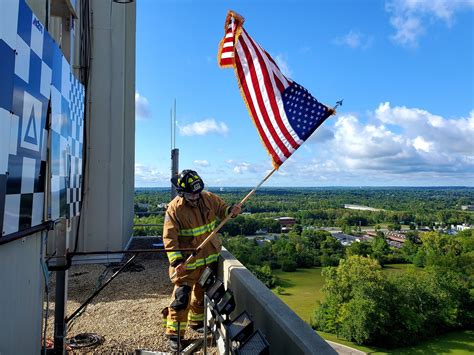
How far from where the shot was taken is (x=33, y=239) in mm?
2463

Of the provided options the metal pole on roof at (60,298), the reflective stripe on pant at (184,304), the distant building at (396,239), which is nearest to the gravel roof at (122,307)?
the reflective stripe on pant at (184,304)

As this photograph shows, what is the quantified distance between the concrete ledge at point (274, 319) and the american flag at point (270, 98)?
1267 millimetres

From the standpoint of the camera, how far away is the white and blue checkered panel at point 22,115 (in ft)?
6.20

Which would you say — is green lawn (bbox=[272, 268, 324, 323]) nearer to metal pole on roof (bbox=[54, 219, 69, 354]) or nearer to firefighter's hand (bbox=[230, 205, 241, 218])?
firefighter's hand (bbox=[230, 205, 241, 218])

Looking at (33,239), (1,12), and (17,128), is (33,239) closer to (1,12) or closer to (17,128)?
Result: (17,128)

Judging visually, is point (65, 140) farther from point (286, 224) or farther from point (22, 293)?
point (286, 224)

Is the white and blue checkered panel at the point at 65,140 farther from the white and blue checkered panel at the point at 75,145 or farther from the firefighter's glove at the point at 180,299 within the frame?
the firefighter's glove at the point at 180,299

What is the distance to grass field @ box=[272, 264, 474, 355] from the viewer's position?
45031mm

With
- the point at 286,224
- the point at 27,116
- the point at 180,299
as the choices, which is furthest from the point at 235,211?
the point at 286,224

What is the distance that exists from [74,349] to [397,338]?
5316 cm

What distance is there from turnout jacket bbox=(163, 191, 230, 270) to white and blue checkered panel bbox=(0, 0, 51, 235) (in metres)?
1.48

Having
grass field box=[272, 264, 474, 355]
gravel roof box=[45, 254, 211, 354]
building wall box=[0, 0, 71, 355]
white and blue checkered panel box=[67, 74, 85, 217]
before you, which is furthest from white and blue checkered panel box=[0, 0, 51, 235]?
grass field box=[272, 264, 474, 355]

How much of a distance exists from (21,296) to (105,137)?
19.6ft

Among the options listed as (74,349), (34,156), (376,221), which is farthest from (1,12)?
(376,221)
